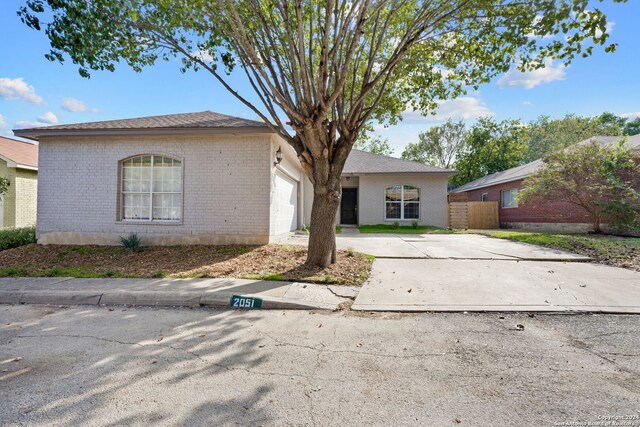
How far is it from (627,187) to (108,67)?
18.3 metres

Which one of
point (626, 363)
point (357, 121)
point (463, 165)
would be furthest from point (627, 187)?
point (463, 165)

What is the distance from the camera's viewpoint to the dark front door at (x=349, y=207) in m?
20.4

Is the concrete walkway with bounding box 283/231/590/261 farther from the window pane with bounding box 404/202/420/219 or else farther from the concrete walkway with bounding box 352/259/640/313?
the window pane with bounding box 404/202/420/219

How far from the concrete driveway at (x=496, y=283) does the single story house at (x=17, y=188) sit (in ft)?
55.2

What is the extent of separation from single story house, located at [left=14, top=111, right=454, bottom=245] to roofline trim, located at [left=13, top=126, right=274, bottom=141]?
0.10ft

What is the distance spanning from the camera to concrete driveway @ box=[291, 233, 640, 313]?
15.8 feet

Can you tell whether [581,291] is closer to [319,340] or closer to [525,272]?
[525,272]

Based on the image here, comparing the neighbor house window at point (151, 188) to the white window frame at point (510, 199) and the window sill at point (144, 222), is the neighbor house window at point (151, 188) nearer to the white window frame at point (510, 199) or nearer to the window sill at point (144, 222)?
the window sill at point (144, 222)

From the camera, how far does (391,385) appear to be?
2689mm

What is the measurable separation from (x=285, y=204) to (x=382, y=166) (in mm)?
9010

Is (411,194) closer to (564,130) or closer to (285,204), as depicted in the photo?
(285,204)

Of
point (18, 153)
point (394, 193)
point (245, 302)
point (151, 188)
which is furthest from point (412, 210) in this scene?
point (18, 153)

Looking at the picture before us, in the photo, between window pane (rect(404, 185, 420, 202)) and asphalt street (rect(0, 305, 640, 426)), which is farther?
window pane (rect(404, 185, 420, 202))

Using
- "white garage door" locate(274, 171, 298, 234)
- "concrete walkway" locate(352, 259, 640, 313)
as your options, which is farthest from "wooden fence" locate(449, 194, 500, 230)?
"concrete walkway" locate(352, 259, 640, 313)
